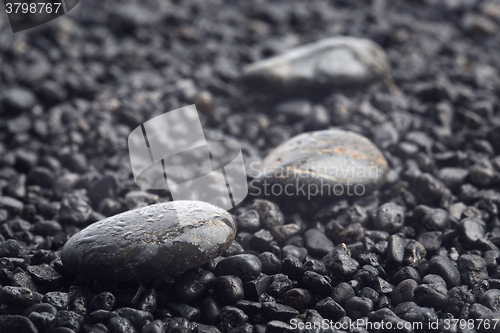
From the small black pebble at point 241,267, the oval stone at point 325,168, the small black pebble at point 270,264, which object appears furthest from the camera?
the oval stone at point 325,168

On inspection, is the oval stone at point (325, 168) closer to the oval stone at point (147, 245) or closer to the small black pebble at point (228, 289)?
the oval stone at point (147, 245)

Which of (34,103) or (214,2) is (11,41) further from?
(214,2)

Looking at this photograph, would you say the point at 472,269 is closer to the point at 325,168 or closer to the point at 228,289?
the point at 325,168

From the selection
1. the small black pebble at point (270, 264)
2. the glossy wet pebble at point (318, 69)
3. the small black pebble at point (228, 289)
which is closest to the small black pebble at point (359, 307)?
the small black pebble at point (270, 264)

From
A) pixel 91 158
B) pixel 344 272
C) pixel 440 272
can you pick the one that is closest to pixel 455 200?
pixel 440 272

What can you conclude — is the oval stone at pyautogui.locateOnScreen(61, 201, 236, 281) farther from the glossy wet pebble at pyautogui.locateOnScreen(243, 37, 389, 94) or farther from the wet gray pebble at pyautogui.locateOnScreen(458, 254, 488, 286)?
the glossy wet pebble at pyautogui.locateOnScreen(243, 37, 389, 94)

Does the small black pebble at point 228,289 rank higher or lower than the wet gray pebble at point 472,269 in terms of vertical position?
higher
